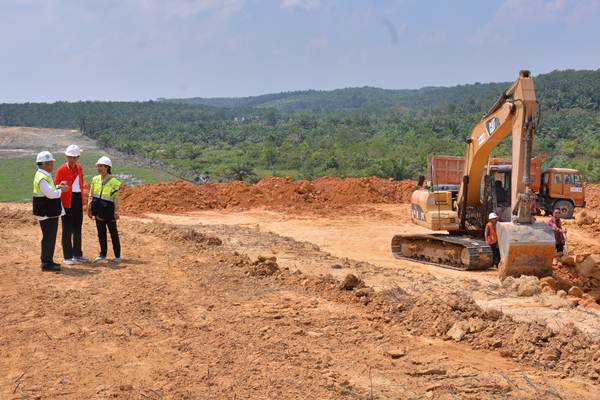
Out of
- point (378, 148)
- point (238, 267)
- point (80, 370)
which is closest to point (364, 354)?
point (80, 370)

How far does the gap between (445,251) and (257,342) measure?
7.11m

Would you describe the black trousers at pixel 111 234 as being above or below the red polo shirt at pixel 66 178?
below

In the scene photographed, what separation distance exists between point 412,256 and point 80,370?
8682mm

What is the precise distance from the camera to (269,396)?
4.20 metres

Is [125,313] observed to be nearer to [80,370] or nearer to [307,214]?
[80,370]

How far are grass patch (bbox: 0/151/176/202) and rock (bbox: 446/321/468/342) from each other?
20.5m

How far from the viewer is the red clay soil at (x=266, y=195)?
2038cm

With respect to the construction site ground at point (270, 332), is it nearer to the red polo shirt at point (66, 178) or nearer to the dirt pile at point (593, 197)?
the red polo shirt at point (66, 178)

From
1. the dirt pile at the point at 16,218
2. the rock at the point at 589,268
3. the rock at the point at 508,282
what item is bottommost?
the rock at the point at 589,268

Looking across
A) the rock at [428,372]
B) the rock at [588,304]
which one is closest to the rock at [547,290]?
the rock at [588,304]

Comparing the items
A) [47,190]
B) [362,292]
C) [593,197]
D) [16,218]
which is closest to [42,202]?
[47,190]

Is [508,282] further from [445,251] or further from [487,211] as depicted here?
[445,251]

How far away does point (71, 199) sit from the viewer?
8.40m

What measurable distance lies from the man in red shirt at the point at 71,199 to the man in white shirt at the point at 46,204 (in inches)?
13.2
